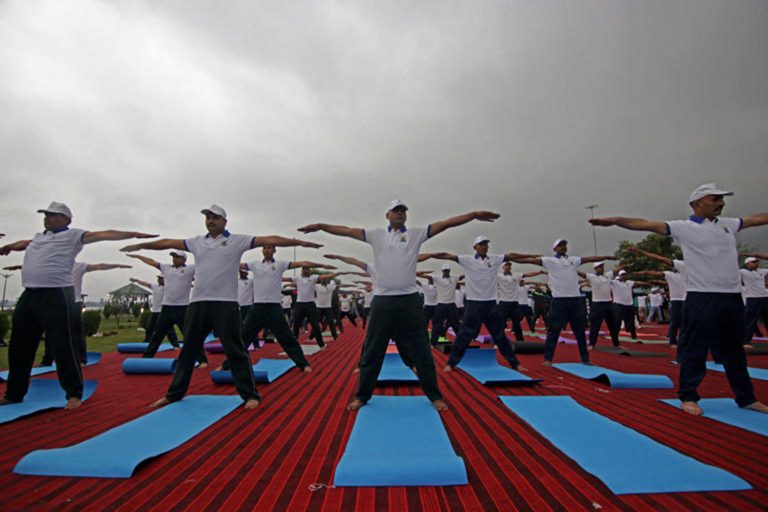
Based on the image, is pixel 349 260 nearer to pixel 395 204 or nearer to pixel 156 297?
pixel 395 204

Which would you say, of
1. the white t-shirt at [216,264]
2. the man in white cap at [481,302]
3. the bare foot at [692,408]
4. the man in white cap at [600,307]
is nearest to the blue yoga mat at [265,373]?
the white t-shirt at [216,264]

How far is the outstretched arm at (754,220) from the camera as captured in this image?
14.9 feet

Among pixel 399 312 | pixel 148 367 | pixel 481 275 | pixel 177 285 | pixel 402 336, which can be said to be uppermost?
pixel 481 275

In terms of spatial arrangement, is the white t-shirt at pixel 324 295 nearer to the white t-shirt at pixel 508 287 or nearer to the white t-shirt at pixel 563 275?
the white t-shirt at pixel 508 287

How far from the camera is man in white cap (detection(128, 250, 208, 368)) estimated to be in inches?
319

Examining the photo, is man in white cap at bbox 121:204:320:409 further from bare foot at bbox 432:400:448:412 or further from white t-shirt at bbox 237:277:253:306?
white t-shirt at bbox 237:277:253:306

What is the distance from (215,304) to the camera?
484cm

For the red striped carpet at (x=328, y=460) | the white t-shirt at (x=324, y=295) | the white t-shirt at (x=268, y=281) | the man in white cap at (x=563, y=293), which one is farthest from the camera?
the white t-shirt at (x=324, y=295)

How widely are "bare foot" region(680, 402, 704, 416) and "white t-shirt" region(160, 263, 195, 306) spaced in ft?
27.9

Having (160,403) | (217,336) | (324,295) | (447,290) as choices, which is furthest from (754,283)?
(160,403)

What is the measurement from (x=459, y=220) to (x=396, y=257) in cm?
89

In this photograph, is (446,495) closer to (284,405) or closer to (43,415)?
(284,405)

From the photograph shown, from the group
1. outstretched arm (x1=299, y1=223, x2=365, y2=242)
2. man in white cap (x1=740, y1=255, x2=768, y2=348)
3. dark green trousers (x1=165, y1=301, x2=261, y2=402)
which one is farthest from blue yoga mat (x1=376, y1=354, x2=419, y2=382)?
man in white cap (x1=740, y1=255, x2=768, y2=348)

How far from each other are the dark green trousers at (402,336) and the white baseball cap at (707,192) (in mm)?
3530
